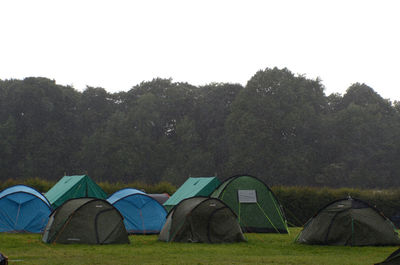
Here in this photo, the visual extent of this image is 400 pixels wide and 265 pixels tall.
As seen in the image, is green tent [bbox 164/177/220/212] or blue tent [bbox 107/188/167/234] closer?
blue tent [bbox 107/188/167/234]

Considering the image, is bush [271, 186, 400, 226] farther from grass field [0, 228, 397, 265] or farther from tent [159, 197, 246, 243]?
tent [159, 197, 246, 243]

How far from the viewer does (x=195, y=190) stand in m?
28.1

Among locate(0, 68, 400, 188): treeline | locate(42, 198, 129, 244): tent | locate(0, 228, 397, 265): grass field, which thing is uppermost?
locate(0, 68, 400, 188): treeline

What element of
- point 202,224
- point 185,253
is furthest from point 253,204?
point 185,253

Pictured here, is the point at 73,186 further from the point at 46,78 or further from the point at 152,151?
the point at 46,78

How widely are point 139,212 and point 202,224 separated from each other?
4.67 meters

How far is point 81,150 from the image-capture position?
59.4 meters

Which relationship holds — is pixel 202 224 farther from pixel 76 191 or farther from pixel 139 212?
pixel 76 191

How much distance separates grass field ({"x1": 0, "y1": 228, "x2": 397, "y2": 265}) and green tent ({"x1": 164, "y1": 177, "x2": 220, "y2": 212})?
28.6 ft

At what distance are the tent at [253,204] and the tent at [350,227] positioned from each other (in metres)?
5.97

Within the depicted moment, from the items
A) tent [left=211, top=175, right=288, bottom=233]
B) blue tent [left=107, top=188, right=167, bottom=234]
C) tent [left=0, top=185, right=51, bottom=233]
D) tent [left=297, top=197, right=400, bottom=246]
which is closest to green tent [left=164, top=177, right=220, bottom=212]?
tent [left=211, top=175, right=288, bottom=233]

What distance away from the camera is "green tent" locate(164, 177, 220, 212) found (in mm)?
27844

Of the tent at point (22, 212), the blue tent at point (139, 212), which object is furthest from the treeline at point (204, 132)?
the tent at point (22, 212)

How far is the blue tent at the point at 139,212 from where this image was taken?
22594mm
